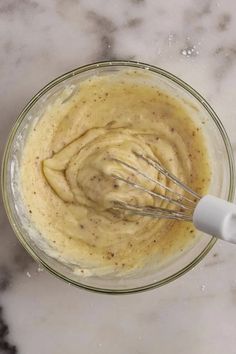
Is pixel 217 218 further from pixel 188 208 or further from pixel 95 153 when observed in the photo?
pixel 95 153

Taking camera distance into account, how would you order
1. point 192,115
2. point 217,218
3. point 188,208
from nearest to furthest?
point 217,218
point 188,208
point 192,115

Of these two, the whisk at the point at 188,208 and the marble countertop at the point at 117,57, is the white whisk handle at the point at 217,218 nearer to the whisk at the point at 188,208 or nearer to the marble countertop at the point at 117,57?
the whisk at the point at 188,208

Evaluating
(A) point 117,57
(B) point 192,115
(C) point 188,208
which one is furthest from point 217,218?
(A) point 117,57

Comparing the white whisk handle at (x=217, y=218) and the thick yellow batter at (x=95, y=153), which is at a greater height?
the thick yellow batter at (x=95, y=153)

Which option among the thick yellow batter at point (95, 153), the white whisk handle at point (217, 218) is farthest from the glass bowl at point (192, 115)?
the white whisk handle at point (217, 218)

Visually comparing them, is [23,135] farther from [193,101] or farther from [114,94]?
[193,101]

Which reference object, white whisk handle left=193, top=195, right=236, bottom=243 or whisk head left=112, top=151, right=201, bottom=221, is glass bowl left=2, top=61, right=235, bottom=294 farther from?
white whisk handle left=193, top=195, right=236, bottom=243

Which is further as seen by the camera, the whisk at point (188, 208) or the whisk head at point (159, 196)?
the whisk head at point (159, 196)

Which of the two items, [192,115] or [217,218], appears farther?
[192,115]

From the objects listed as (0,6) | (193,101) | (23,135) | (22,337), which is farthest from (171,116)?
(22,337)
